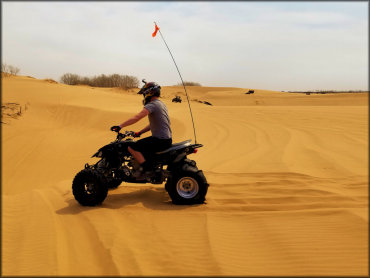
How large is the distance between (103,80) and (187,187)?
115ft

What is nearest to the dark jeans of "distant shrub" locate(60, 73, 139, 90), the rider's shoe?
the rider's shoe

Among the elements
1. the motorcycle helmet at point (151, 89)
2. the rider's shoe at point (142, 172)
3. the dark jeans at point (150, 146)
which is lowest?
the rider's shoe at point (142, 172)

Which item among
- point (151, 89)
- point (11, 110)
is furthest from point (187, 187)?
point (11, 110)

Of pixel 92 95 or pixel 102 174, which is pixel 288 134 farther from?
pixel 92 95

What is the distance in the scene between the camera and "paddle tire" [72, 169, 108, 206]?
5.36 meters

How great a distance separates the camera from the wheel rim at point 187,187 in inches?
208

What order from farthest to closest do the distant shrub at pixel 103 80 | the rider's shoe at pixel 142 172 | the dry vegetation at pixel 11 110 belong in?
the distant shrub at pixel 103 80 < the dry vegetation at pixel 11 110 < the rider's shoe at pixel 142 172

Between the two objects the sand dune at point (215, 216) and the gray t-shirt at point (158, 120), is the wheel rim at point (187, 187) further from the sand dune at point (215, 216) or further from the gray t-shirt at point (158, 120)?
the gray t-shirt at point (158, 120)

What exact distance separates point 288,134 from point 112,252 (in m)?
8.62

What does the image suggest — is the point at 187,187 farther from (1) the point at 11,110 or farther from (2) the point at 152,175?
(1) the point at 11,110

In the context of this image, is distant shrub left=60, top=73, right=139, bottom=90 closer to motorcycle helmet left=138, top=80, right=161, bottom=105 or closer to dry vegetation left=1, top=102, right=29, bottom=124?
dry vegetation left=1, top=102, right=29, bottom=124

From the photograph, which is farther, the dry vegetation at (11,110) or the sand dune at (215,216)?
the dry vegetation at (11,110)

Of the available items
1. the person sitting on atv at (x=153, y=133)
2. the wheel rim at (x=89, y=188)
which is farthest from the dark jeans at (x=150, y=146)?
the wheel rim at (x=89, y=188)

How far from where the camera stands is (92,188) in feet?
17.8
